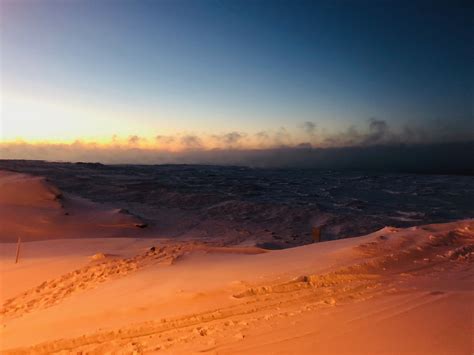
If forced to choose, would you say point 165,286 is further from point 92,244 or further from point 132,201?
point 132,201

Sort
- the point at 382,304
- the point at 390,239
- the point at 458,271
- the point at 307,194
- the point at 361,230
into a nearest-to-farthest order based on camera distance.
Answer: the point at 382,304 < the point at 458,271 < the point at 390,239 < the point at 361,230 < the point at 307,194

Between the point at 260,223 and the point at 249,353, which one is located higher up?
the point at 249,353

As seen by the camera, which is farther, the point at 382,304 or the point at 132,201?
the point at 132,201

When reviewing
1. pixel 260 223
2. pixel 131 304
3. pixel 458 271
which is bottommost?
pixel 260 223

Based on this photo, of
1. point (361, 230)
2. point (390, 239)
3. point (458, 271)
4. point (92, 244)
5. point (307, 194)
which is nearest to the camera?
point (458, 271)

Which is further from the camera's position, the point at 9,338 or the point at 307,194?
the point at 307,194

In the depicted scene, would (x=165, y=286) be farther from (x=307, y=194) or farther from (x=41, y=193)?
(x=307, y=194)

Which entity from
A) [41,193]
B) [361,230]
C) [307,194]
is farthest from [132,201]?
[361,230]

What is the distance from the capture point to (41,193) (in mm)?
19781

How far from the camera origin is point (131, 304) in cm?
533

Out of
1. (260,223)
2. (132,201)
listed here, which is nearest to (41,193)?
(132,201)

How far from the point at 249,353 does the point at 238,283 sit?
5.82 feet

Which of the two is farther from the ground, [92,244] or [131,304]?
[131,304]

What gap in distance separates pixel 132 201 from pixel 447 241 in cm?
2155
